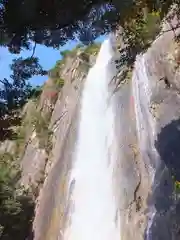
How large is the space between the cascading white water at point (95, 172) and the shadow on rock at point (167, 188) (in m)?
1.91

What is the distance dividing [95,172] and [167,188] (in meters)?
4.79

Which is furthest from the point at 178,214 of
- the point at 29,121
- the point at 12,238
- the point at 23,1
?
the point at 29,121

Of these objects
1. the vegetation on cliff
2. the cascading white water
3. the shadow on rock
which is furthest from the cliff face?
the vegetation on cliff

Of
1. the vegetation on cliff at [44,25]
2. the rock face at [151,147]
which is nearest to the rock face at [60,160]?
the rock face at [151,147]

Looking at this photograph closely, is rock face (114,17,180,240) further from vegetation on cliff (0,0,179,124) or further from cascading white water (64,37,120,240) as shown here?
vegetation on cliff (0,0,179,124)

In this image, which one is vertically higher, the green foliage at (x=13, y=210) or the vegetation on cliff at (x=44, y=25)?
the green foliage at (x=13, y=210)

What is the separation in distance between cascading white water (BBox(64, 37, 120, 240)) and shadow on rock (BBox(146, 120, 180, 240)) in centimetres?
191

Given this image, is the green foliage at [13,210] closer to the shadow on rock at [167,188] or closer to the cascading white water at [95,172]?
the cascading white water at [95,172]

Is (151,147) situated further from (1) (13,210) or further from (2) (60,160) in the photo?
(1) (13,210)

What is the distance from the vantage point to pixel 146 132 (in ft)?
36.6

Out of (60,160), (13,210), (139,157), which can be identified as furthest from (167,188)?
(13,210)

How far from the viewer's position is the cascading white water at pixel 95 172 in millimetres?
12014

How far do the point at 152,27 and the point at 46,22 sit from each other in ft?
19.6

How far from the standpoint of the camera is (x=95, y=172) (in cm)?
1387
